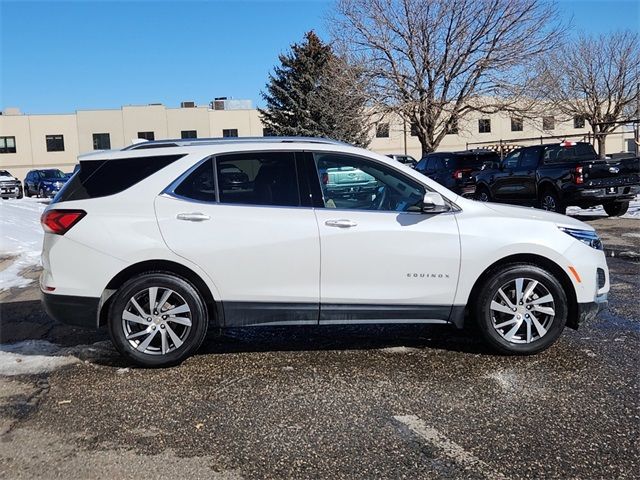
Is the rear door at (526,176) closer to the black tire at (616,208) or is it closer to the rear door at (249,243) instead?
the black tire at (616,208)

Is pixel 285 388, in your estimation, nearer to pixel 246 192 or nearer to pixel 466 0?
pixel 246 192

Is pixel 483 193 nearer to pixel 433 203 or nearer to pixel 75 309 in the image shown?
pixel 433 203

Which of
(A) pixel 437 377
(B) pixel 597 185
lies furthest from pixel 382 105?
(A) pixel 437 377

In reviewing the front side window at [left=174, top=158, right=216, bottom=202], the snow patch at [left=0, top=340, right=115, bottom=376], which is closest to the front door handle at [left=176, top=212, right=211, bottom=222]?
the front side window at [left=174, top=158, right=216, bottom=202]

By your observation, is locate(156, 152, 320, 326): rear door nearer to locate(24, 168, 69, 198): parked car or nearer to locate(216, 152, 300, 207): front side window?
locate(216, 152, 300, 207): front side window

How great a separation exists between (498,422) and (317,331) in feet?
7.69

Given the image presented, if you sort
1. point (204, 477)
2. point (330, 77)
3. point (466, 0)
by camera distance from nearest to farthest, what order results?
1. point (204, 477)
2. point (466, 0)
3. point (330, 77)

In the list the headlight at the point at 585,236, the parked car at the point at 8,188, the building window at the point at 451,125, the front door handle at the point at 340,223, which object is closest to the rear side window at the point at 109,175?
the front door handle at the point at 340,223

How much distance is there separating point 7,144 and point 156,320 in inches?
2232

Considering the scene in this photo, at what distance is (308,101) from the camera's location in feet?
102

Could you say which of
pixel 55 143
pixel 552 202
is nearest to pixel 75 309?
pixel 552 202

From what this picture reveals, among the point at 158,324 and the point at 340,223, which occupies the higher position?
the point at 340,223

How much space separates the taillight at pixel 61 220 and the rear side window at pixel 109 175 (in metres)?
0.13

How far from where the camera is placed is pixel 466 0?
23.5 m
